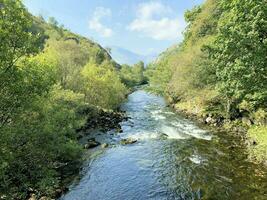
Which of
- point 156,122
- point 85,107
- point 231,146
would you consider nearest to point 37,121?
point 231,146

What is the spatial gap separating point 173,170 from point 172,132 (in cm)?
1625

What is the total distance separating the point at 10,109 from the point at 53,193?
9.68 metres

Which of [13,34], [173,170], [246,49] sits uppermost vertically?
[13,34]

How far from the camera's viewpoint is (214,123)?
4900cm

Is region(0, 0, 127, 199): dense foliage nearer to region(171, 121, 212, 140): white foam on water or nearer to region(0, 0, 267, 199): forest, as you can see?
region(0, 0, 267, 199): forest

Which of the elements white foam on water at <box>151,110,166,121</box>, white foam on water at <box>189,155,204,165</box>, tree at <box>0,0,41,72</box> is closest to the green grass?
white foam on water at <box>189,155,204,165</box>

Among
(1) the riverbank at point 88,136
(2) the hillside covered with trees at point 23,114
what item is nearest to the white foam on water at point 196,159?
(1) the riverbank at point 88,136

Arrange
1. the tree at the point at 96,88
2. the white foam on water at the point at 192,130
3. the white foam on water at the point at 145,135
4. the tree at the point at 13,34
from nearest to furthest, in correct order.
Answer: the tree at the point at 13,34
the white foam on water at the point at 192,130
the white foam on water at the point at 145,135
the tree at the point at 96,88

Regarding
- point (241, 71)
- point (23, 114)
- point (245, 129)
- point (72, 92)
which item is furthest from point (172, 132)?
point (23, 114)

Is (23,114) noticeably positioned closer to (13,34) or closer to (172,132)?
(13,34)

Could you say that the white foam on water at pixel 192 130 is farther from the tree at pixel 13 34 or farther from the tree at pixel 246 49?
the tree at pixel 13 34

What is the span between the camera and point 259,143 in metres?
34.3

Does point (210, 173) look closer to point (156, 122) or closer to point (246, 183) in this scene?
point (246, 183)

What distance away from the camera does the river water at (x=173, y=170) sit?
24516 millimetres
